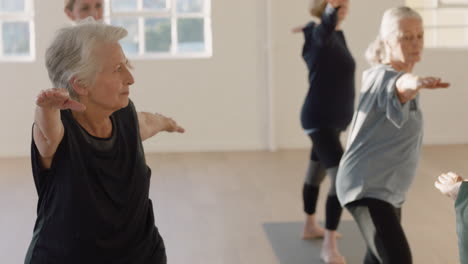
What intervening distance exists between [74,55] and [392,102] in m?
1.26

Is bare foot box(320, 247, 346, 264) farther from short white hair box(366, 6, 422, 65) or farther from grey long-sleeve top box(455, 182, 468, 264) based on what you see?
grey long-sleeve top box(455, 182, 468, 264)

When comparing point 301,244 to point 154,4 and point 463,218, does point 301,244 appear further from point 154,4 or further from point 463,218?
point 154,4

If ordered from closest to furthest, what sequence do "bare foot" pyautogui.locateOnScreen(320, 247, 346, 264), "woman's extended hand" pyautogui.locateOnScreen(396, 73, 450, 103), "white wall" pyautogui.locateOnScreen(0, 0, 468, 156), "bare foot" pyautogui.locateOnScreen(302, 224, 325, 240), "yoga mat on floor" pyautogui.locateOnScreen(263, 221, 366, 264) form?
"woman's extended hand" pyautogui.locateOnScreen(396, 73, 450, 103)
"bare foot" pyautogui.locateOnScreen(320, 247, 346, 264)
"yoga mat on floor" pyautogui.locateOnScreen(263, 221, 366, 264)
"bare foot" pyautogui.locateOnScreen(302, 224, 325, 240)
"white wall" pyautogui.locateOnScreen(0, 0, 468, 156)

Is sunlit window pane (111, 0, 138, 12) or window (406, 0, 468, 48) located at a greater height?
sunlit window pane (111, 0, 138, 12)

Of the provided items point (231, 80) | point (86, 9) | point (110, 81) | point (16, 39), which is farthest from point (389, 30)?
point (16, 39)

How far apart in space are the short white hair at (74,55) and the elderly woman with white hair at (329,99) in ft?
6.87

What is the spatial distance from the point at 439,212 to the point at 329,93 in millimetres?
1592

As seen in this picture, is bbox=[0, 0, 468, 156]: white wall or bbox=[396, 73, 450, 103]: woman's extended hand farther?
bbox=[0, 0, 468, 156]: white wall

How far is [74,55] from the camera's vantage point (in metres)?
2.11

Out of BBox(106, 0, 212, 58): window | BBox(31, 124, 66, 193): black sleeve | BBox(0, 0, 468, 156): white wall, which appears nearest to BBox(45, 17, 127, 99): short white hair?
BBox(31, 124, 66, 193): black sleeve

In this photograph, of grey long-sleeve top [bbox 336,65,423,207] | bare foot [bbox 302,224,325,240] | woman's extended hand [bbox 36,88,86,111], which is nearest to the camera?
woman's extended hand [bbox 36,88,86,111]

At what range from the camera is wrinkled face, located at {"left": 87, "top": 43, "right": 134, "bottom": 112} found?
2.15 m

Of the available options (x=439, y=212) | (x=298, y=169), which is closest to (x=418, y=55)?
(x=439, y=212)

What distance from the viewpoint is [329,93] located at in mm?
4117
